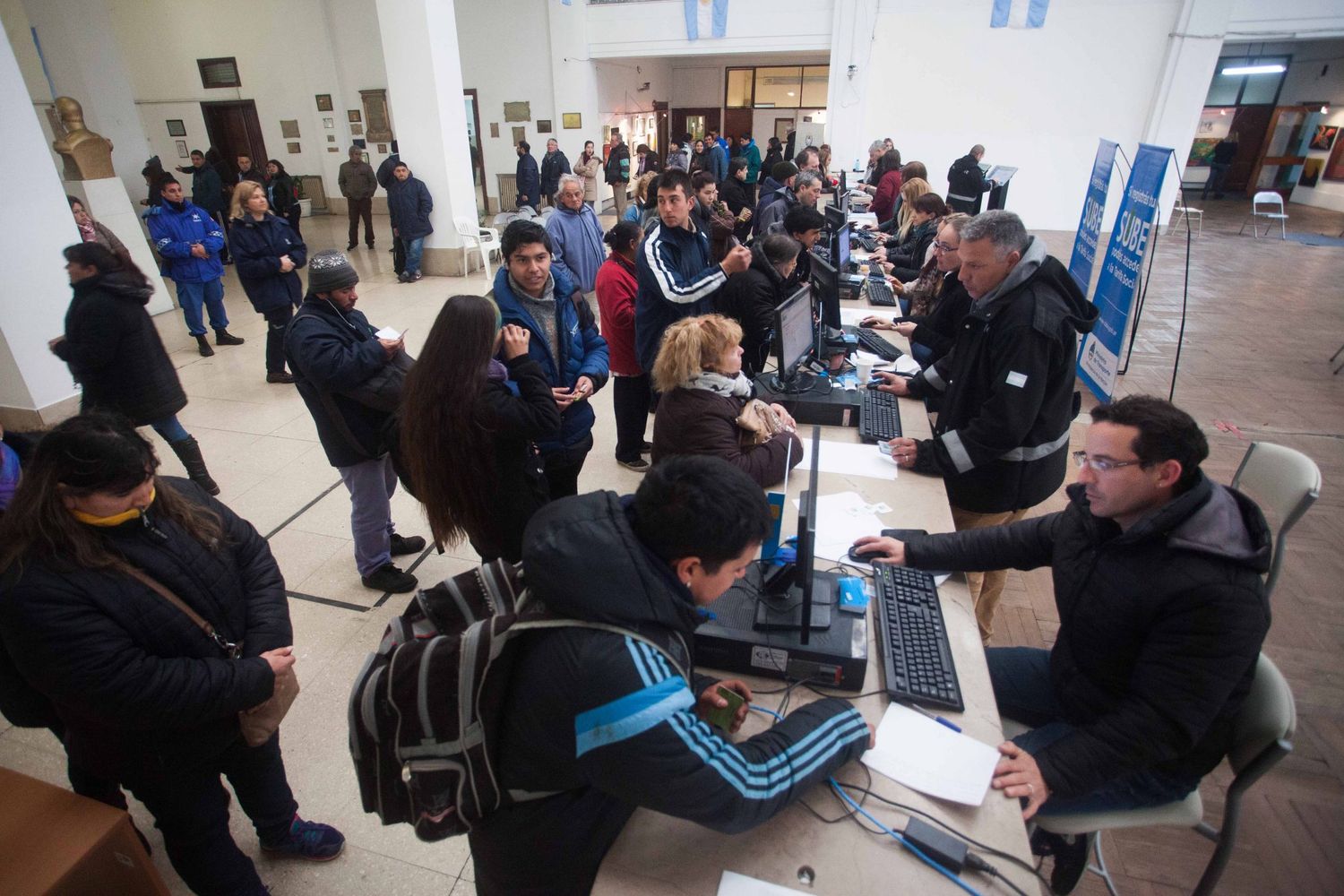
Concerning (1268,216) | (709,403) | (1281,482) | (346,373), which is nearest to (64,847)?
(346,373)

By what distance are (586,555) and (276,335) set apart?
17.4 feet

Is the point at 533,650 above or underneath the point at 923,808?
above

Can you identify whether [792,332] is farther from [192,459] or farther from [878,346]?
[192,459]

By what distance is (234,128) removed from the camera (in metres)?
13.6

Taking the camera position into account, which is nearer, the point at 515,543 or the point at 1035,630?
the point at 515,543

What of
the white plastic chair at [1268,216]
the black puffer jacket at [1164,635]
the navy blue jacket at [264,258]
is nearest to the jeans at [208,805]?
the black puffer jacket at [1164,635]

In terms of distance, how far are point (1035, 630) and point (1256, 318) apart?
23.0 feet

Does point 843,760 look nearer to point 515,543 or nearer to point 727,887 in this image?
point 727,887

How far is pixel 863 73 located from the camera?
12094 mm

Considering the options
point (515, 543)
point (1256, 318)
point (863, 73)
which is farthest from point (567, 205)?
point (863, 73)

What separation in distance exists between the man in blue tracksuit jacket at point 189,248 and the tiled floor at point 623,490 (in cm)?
46

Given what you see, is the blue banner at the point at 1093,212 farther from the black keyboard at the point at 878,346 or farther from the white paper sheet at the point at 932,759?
the white paper sheet at the point at 932,759

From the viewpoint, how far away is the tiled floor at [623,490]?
6.59 ft

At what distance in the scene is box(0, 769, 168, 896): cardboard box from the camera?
1393 millimetres
